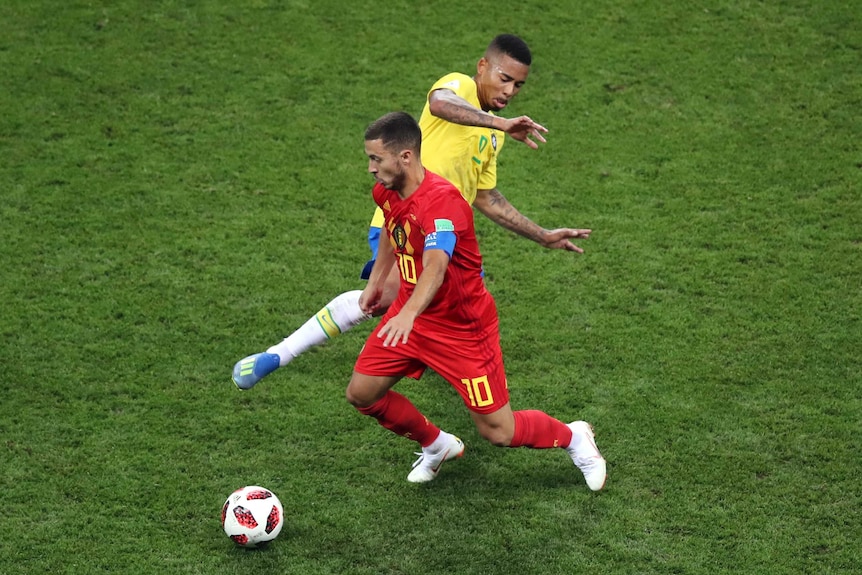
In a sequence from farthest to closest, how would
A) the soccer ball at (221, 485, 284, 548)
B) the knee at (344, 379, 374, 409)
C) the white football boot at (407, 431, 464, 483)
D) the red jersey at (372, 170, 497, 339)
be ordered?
1. the white football boot at (407, 431, 464, 483)
2. the knee at (344, 379, 374, 409)
3. the soccer ball at (221, 485, 284, 548)
4. the red jersey at (372, 170, 497, 339)

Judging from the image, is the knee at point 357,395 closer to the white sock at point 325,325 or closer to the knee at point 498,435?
the knee at point 498,435

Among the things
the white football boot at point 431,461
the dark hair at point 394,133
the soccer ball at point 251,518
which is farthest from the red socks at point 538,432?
the dark hair at point 394,133

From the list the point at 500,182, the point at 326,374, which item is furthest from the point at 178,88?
the point at 326,374

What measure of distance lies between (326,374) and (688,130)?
13.3ft

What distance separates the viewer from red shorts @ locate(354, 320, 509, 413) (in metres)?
5.28

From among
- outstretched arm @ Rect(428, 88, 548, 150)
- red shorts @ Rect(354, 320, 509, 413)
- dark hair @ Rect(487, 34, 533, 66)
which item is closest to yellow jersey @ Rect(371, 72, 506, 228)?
outstretched arm @ Rect(428, 88, 548, 150)

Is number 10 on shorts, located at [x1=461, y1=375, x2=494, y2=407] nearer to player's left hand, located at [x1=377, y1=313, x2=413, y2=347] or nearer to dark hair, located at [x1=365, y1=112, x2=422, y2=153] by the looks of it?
player's left hand, located at [x1=377, y1=313, x2=413, y2=347]

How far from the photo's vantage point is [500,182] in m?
8.46

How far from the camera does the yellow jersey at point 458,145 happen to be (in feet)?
19.5

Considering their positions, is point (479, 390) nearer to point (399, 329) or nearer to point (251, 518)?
point (399, 329)

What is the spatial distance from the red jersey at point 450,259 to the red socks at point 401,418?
0.46 meters

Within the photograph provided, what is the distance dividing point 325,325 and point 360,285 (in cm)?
128

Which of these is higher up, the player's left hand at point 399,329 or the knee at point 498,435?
the player's left hand at point 399,329

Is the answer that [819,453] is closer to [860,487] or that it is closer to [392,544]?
[860,487]
